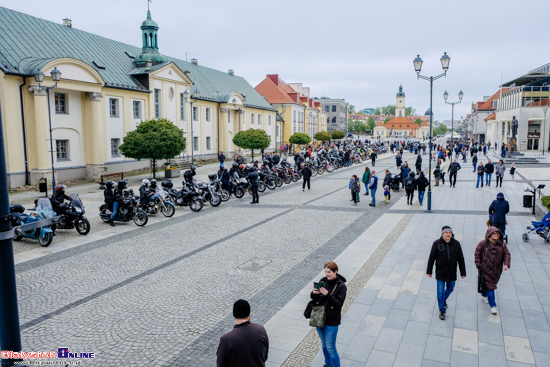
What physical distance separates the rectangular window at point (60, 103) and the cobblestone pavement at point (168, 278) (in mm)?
13036

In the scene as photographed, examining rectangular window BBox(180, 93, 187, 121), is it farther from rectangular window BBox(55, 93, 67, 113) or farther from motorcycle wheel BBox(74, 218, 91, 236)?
motorcycle wheel BBox(74, 218, 91, 236)

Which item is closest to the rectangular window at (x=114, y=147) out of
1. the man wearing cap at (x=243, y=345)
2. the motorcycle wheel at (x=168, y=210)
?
the motorcycle wheel at (x=168, y=210)

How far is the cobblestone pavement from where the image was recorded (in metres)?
6.68

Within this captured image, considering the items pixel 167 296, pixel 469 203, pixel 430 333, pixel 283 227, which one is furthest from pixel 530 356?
pixel 469 203

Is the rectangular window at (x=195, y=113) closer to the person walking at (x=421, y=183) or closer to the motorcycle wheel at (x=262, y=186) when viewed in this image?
the motorcycle wheel at (x=262, y=186)

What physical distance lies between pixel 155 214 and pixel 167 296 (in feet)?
30.1

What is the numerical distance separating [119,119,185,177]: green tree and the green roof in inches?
222

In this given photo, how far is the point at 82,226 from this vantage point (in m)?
13.8

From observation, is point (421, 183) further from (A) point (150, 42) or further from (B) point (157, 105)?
(A) point (150, 42)

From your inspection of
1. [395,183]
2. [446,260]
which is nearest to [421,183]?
[395,183]

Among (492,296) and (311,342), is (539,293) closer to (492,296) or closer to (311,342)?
(492,296)

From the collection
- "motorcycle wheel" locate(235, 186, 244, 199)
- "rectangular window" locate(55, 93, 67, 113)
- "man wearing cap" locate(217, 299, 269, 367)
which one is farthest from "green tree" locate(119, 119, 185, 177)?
"man wearing cap" locate(217, 299, 269, 367)

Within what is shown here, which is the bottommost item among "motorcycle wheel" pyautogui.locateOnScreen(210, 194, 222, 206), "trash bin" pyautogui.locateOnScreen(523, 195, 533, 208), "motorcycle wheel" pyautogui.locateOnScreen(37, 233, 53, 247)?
"motorcycle wheel" pyautogui.locateOnScreen(37, 233, 53, 247)

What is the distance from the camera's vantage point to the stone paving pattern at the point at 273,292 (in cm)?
629
